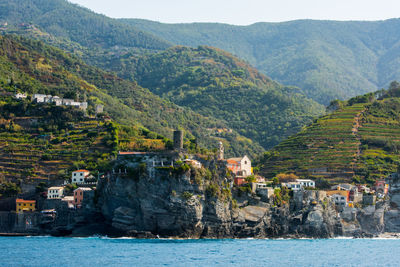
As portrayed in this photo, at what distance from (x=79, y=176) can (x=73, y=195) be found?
469 centimetres

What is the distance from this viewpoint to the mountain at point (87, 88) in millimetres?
151125

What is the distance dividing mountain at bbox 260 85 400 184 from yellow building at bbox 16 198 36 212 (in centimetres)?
4918

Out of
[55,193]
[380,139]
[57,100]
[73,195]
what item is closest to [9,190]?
[55,193]

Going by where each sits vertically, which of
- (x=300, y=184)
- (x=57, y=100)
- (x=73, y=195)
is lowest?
(x=73, y=195)

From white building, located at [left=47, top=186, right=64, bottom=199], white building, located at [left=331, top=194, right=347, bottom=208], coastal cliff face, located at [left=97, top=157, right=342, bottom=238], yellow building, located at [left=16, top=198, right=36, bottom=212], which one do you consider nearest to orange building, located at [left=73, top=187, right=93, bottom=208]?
coastal cliff face, located at [left=97, top=157, right=342, bottom=238]

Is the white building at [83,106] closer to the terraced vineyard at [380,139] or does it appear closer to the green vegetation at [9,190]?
the green vegetation at [9,190]

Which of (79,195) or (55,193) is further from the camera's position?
(55,193)

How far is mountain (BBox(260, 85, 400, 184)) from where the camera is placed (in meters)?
131

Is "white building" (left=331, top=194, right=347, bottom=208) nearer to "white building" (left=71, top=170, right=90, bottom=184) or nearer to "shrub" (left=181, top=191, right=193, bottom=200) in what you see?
"shrub" (left=181, top=191, right=193, bottom=200)

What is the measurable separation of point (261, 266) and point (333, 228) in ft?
139

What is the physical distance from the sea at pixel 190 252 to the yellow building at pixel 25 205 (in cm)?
758

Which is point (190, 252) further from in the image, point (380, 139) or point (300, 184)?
point (380, 139)

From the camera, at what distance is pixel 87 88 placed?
6688 inches

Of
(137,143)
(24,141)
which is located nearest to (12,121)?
(24,141)
